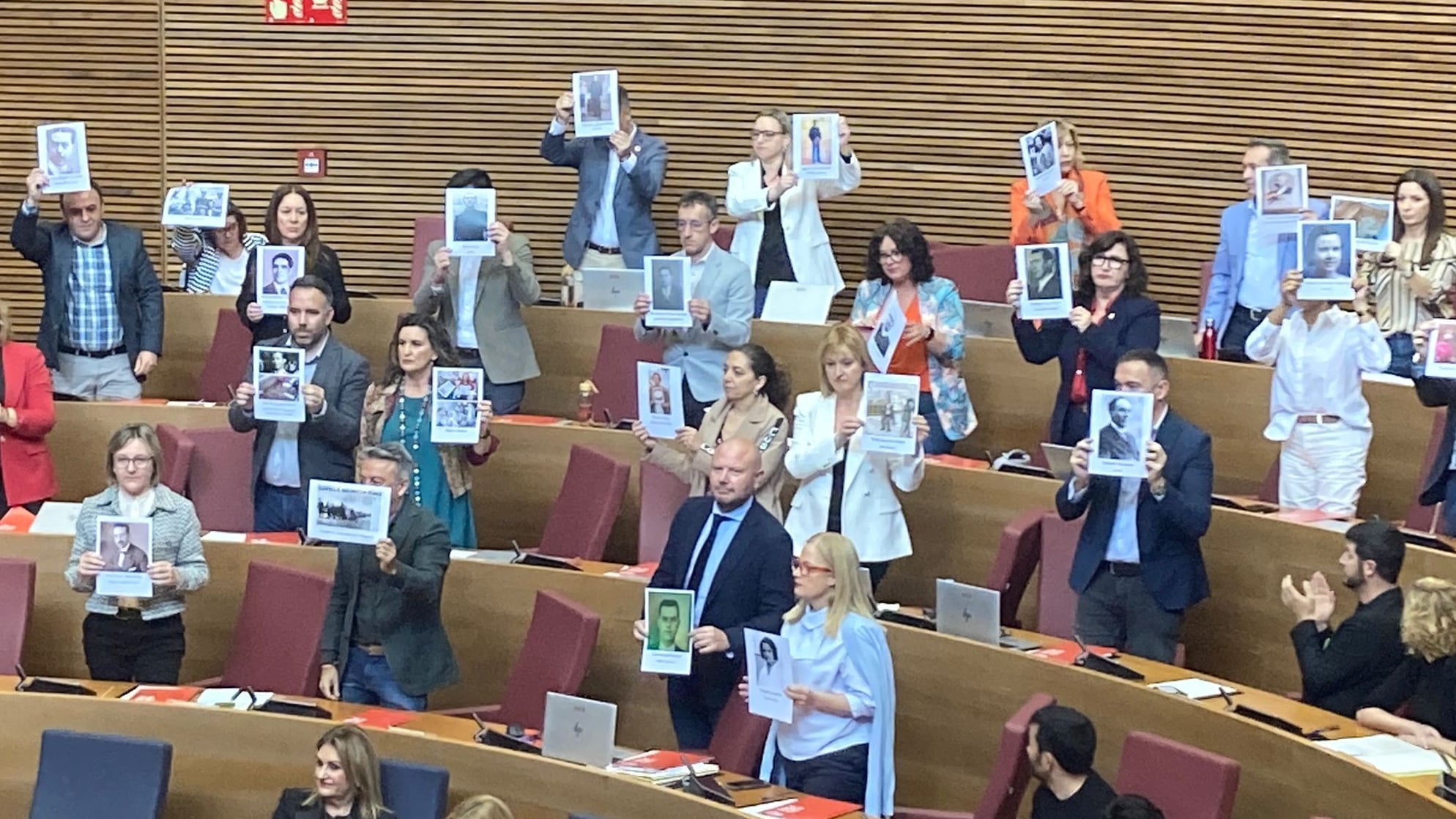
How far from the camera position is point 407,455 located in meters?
6.21

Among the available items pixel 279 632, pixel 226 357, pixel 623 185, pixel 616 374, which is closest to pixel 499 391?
pixel 616 374

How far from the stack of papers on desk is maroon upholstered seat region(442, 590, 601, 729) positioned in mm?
2175

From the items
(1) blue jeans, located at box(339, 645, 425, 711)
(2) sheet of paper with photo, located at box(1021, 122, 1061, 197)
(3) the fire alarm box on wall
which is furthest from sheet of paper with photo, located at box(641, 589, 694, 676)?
(3) the fire alarm box on wall

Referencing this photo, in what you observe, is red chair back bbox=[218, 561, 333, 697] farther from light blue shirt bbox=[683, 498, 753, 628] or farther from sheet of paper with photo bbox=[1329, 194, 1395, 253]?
sheet of paper with photo bbox=[1329, 194, 1395, 253]

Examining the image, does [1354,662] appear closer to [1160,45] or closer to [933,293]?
[933,293]

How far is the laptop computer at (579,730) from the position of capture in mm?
5426

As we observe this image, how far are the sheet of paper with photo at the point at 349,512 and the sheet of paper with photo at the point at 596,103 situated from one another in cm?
252

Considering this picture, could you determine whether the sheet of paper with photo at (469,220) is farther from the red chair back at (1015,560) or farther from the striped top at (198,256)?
the red chair back at (1015,560)

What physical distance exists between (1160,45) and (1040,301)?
2733 millimetres

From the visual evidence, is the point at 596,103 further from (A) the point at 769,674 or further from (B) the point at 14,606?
(A) the point at 769,674

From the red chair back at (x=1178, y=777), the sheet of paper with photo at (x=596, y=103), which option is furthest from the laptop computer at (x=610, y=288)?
the red chair back at (x=1178, y=777)

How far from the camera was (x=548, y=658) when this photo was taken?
621cm

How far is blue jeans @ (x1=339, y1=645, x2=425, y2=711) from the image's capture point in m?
6.16

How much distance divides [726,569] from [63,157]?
336 centimetres
